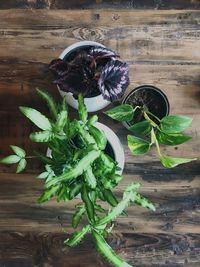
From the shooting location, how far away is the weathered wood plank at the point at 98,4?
1.23 meters

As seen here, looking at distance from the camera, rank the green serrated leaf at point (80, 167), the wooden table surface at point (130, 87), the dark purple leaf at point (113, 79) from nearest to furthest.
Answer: the green serrated leaf at point (80, 167) < the dark purple leaf at point (113, 79) < the wooden table surface at point (130, 87)

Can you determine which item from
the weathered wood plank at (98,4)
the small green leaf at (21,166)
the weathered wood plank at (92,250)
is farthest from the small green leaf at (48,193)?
the weathered wood plank at (98,4)

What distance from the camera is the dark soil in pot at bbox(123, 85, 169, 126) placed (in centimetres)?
116

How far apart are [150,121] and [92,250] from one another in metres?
0.40

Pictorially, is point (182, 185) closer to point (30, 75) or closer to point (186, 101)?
point (186, 101)

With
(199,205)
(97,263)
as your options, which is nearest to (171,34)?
(199,205)

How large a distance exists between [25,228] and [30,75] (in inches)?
15.0

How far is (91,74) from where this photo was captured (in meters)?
1.01

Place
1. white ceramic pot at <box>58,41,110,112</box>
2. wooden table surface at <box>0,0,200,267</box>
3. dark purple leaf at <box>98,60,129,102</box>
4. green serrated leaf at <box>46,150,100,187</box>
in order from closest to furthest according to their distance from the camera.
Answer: green serrated leaf at <box>46,150,100,187</box>
dark purple leaf at <box>98,60,129,102</box>
white ceramic pot at <box>58,41,110,112</box>
wooden table surface at <box>0,0,200,267</box>

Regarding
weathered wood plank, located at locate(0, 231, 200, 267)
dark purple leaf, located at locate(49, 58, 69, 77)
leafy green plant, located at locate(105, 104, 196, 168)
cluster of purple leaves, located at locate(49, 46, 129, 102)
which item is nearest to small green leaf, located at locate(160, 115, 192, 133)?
leafy green plant, located at locate(105, 104, 196, 168)

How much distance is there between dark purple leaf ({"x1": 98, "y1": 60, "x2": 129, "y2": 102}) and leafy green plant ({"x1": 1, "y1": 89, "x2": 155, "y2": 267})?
67mm

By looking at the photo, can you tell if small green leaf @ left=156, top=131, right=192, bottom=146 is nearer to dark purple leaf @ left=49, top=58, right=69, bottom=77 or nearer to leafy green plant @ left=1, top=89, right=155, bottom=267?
leafy green plant @ left=1, top=89, right=155, bottom=267

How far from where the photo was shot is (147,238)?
4.10ft

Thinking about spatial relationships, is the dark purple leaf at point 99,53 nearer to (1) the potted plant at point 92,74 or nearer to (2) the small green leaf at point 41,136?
(1) the potted plant at point 92,74
